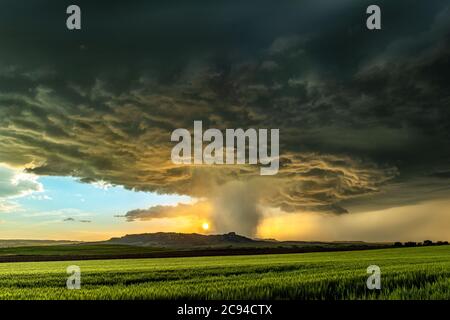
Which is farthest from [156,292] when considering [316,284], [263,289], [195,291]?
[316,284]

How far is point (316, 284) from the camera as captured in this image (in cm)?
1969

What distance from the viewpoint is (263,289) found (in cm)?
1806
